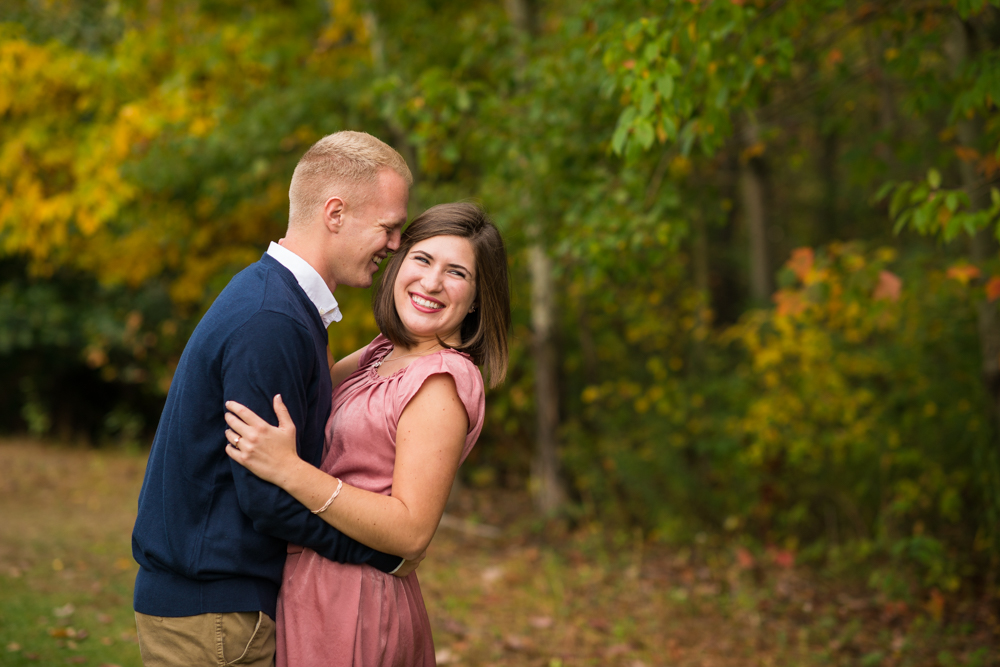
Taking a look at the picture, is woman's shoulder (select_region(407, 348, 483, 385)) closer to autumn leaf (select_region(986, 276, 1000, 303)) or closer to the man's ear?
the man's ear

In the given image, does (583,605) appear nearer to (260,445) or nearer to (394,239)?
(394,239)

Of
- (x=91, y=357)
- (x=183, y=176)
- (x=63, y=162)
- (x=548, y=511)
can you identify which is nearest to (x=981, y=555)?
(x=548, y=511)

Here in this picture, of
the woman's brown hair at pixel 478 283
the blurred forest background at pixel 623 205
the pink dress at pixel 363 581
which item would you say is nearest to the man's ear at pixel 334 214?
the woman's brown hair at pixel 478 283

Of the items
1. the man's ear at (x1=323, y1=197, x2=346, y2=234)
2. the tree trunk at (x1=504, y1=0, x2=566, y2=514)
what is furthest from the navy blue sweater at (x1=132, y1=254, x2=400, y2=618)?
the tree trunk at (x1=504, y1=0, x2=566, y2=514)

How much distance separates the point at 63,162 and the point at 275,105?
189 centimetres

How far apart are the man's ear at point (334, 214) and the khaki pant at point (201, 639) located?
3.20ft

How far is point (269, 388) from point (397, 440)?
35cm

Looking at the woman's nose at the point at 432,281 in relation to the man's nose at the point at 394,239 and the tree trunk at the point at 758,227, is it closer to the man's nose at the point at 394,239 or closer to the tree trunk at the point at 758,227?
the man's nose at the point at 394,239

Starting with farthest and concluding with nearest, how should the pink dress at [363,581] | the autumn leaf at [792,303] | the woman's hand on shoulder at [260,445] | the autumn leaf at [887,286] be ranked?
the autumn leaf at [792,303] → the autumn leaf at [887,286] → the pink dress at [363,581] → the woman's hand on shoulder at [260,445]

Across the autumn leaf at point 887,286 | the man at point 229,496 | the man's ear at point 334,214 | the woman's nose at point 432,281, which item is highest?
the man's ear at point 334,214

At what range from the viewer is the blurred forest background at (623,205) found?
4074 mm

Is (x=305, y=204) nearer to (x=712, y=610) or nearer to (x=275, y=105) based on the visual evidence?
(x=712, y=610)

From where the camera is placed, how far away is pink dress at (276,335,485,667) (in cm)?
193

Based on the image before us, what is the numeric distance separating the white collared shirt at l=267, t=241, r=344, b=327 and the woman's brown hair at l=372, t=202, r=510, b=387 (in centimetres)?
27
